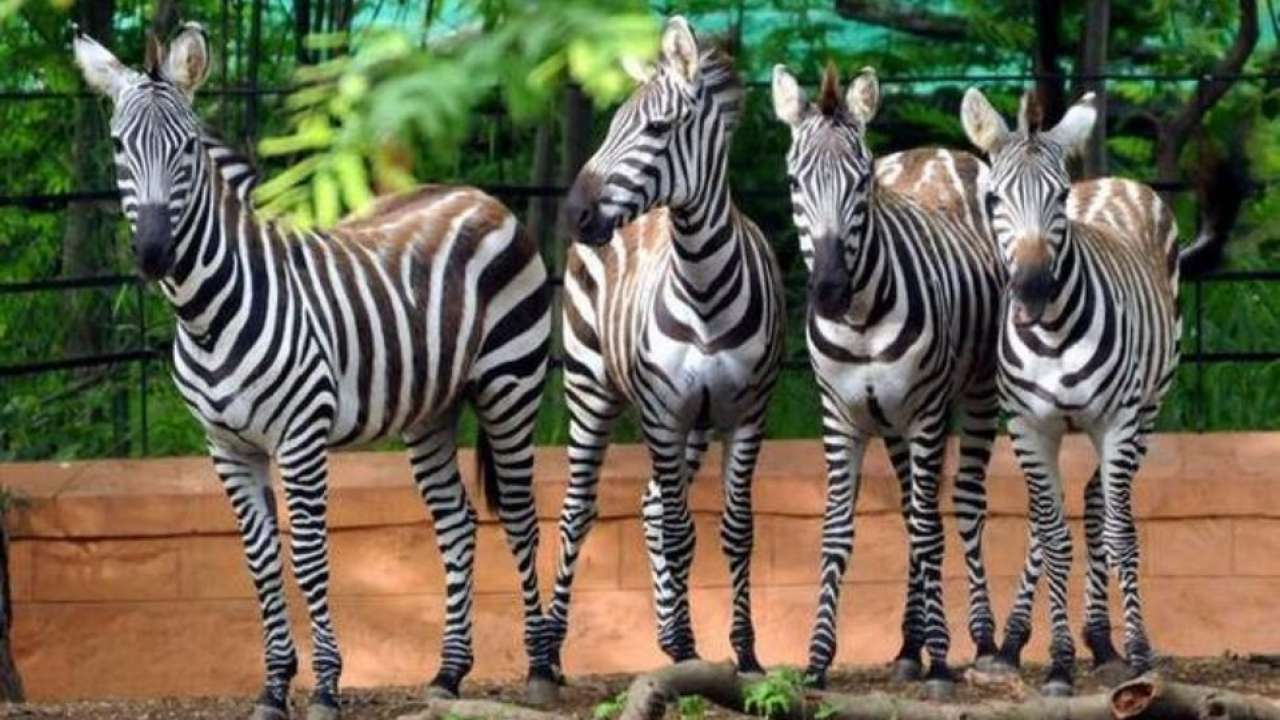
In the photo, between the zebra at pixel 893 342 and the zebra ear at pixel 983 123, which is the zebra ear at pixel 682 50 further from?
the zebra ear at pixel 983 123

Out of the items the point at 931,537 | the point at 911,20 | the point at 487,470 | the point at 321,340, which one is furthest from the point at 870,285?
the point at 911,20

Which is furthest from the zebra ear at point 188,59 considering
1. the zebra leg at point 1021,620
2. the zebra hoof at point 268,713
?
the zebra leg at point 1021,620

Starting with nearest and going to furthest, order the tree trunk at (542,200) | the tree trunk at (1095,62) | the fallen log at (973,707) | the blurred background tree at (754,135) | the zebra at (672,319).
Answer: the fallen log at (973,707), the zebra at (672,319), the blurred background tree at (754,135), the tree trunk at (1095,62), the tree trunk at (542,200)

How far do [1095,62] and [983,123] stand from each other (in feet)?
9.84

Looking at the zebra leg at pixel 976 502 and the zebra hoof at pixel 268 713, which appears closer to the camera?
the zebra hoof at pixel 268 713

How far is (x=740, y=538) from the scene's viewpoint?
10.4 metres

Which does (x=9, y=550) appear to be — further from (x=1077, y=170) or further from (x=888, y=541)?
(x=1077, y=170)

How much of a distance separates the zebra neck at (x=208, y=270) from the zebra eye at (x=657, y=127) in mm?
1240

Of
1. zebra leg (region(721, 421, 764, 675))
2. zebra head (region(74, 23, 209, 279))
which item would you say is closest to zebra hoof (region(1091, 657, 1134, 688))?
zebra leg (region(721, 421, 764, 675))

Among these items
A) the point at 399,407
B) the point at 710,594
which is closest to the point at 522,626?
the point at 710,594

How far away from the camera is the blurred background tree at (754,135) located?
1245 cm

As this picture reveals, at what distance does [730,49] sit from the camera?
1063 cm

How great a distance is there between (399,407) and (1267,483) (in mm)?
3290

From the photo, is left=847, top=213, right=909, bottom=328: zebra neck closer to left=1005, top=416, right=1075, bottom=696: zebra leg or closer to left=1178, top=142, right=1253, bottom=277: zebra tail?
left=1005, top=416, right=1075, bottom=696: zebra leg
